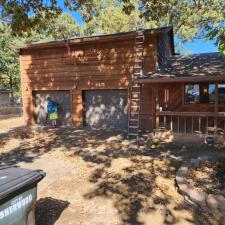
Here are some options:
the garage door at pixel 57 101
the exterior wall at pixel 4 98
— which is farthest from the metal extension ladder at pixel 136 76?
the exterior wall at pixel 4 98

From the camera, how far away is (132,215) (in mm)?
3885

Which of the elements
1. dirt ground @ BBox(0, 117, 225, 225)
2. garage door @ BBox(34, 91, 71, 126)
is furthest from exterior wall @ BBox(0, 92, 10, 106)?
dirt ground @ BBox(0, 117, 225, 225)

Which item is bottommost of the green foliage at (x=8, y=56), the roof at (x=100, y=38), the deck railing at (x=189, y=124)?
the deck railing at (x=189, y=124)

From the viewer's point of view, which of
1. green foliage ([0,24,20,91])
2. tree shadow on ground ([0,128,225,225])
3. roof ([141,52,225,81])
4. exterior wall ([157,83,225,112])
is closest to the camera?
tree shadow on ground ([0,128,225,225])

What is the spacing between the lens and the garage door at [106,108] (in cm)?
1164

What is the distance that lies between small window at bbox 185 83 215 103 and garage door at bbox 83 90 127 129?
2947 mm

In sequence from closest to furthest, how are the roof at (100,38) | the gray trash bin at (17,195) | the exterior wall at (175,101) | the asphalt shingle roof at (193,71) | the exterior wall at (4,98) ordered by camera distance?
the gray trash bin at (17,195), the asphalt shingle roof at (193,71), the roof at (100,38), the exterior wall at (175,101), the exterior wall at (4,98)

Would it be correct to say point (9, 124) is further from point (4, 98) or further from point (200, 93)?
point (4, 98)

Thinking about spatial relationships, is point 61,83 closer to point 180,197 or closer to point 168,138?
point 168,138

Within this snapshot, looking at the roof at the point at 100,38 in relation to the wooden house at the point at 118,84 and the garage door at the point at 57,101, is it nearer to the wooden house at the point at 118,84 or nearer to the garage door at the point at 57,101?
the wooden house at the point at 118,84

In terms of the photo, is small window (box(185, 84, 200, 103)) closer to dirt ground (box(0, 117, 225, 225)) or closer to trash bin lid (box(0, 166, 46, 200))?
dirt ground (box(0, 117, 225, 225))

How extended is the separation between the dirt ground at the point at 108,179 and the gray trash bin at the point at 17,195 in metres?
0.91

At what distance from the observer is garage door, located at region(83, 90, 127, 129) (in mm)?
11641

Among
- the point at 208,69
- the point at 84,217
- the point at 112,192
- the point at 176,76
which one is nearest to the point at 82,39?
the point at 176,76
